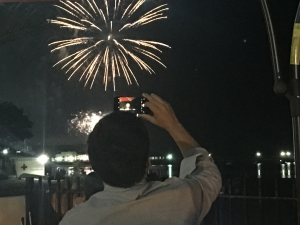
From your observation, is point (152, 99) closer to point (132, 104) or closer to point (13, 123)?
point (132, 104)

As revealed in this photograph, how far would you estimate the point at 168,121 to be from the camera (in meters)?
1.83

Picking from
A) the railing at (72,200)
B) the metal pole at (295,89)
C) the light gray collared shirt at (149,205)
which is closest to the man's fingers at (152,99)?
the light gray collared shirt at (149,205)

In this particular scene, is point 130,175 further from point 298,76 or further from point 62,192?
point 62,192

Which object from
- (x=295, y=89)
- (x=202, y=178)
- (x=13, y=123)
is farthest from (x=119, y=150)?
(x=13, y=123)

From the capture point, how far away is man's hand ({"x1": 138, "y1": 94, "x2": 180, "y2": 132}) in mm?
1830

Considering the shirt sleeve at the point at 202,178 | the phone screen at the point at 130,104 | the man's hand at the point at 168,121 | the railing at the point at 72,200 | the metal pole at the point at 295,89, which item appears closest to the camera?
the shirt sleeve at the point at 202,178

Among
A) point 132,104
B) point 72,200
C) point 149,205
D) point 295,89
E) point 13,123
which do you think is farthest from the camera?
point 13,123

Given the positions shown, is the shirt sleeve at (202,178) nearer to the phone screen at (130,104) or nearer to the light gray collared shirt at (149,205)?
the light gray collared shirt at (149,205)

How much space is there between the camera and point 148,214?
1466 mm

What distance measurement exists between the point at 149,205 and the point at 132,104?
0.72m

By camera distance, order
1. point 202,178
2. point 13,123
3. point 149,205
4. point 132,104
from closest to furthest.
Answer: point 149,205
point 202,178
point 132,104
point 13,123

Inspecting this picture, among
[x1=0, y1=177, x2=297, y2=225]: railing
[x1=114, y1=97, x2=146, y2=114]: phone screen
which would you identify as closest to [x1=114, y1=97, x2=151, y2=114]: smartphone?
[x1=114, y1=97, x2=146, y2=114]: phone screen

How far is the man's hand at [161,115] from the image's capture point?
1.83m

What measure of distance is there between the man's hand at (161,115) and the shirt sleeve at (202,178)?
171 millimetres
